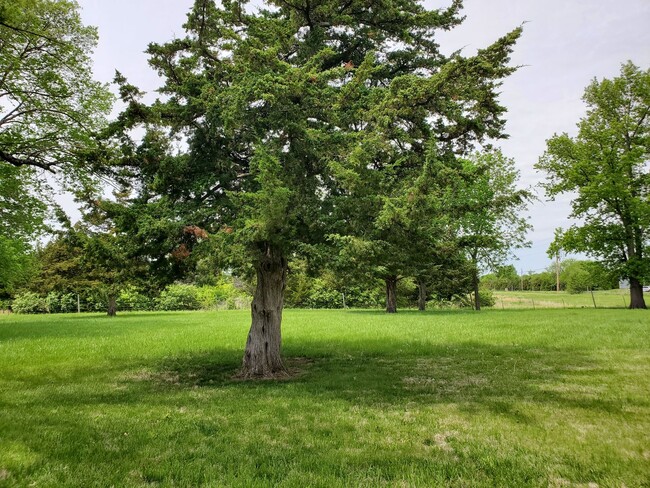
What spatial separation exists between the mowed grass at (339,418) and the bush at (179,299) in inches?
1452

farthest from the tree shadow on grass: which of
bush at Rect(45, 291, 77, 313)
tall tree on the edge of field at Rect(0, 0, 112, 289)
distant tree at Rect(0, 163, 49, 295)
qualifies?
bush at Rect(45, 291, 77, 313)

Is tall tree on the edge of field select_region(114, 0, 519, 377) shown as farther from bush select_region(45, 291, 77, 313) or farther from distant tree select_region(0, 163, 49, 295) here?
bush select_region(45, 291, 77, 313)

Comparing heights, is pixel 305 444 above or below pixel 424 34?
below

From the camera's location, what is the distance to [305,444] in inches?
213

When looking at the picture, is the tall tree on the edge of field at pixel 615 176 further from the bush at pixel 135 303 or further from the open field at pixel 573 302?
the bush at pixel 135 303

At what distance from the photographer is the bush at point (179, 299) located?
1948 inches

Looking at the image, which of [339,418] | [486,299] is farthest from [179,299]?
[339,418]

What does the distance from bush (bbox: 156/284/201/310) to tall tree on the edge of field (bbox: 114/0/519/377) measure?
4164 cm

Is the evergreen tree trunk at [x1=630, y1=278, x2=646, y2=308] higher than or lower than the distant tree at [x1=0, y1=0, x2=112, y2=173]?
→ lower

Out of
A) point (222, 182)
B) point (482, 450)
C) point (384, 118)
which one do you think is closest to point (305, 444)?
point (482, 450)

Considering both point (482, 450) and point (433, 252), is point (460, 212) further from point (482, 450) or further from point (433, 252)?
point (482, 450)

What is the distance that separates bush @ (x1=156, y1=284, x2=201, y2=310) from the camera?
162 ft

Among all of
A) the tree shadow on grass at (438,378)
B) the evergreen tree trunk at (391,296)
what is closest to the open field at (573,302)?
the evergreen tree trunk at (391,296)

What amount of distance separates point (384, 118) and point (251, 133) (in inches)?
134
